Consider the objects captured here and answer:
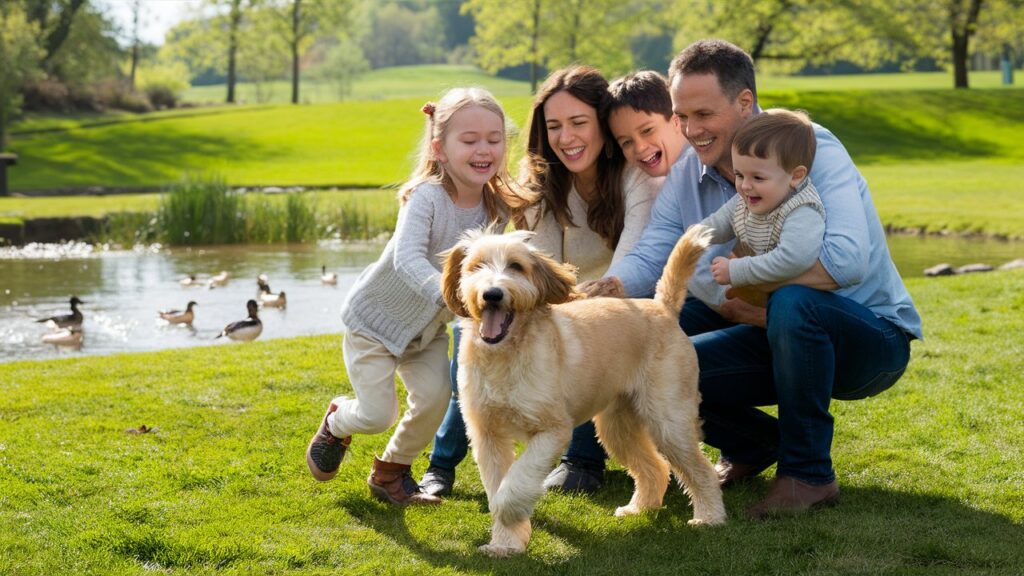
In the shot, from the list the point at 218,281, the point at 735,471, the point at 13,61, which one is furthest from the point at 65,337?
the point at 13,61

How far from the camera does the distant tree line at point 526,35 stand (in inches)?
1860

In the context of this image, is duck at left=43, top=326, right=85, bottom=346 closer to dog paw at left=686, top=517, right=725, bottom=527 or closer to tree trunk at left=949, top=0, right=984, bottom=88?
dog paw at left=686, top=517, right=725, bottom=527

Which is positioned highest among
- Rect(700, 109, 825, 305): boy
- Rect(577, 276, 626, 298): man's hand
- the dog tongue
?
Rect(700, 109, 825, 305): boy

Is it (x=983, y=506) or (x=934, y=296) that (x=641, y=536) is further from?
(x=934, y=296)

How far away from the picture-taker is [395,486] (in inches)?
217

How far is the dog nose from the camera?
4.25m

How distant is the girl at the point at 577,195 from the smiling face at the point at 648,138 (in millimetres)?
64

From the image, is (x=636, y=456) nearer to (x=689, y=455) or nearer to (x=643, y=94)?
(x=689, y=455)

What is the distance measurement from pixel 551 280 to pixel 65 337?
28.1 ft

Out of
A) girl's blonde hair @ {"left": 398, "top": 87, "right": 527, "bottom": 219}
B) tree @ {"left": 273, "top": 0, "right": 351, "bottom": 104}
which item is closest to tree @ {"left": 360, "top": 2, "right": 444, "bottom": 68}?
tree @ {"left": 273, "top": 0, "right": 351, "bottom": 104}

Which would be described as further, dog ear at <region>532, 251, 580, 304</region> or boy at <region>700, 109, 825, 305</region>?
boy at <region>700, 109, 825, 305</region>

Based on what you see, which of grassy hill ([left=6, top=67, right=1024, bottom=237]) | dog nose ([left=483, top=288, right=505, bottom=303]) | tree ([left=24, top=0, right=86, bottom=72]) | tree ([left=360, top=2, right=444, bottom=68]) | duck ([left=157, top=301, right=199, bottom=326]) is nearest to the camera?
dog nose ([left=483, top=288, right=505, bottom=303])

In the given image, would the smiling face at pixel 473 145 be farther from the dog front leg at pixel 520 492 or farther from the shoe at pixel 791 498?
the shoe at pixel 791 498

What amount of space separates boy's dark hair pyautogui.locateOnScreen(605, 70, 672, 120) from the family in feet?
0.03
